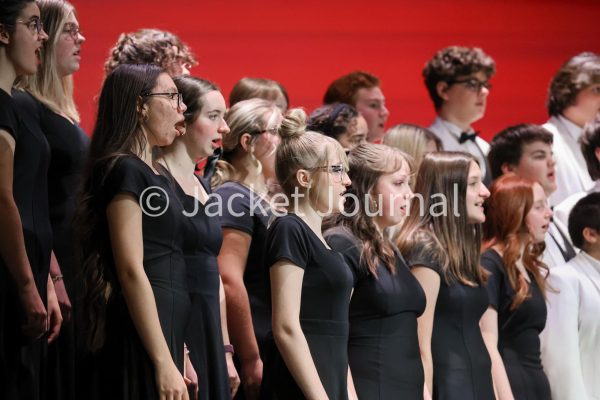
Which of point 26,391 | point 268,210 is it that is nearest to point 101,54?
point 268,210

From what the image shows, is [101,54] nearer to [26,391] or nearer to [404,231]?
[404,231]

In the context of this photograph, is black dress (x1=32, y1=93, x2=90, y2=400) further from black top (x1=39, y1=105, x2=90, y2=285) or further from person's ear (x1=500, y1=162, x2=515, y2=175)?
person's ear (x1=500, y1=162, x2=515, y2=175)

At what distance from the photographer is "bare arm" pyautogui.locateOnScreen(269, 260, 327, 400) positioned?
10.9 feet

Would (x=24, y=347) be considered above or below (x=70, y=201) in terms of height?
below

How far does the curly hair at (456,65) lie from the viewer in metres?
5.85

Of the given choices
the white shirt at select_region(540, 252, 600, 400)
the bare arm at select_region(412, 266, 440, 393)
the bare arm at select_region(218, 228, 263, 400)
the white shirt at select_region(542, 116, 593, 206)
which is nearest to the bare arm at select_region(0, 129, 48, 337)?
the bare arm at select_region(218, 228, 263, 400)

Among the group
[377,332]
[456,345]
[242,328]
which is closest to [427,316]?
[456,345]

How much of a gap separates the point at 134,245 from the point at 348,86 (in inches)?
108

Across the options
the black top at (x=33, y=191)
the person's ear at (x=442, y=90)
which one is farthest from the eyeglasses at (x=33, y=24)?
the person's ear at (x=442, y=90)

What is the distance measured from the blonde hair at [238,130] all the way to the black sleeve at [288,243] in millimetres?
621

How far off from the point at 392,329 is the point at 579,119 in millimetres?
2593

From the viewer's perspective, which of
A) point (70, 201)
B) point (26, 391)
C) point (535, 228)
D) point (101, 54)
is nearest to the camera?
point (26, 391)

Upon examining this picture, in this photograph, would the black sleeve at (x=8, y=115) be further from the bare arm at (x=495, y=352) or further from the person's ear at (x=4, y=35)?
the bare arm at (x=495, y=352)

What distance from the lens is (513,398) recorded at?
4.46 metres
